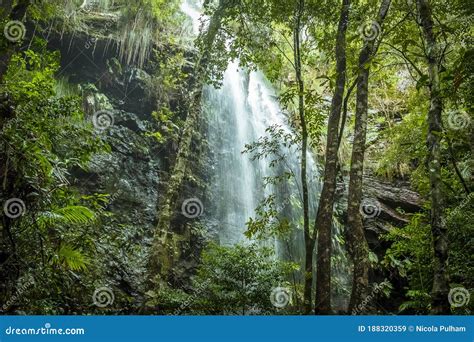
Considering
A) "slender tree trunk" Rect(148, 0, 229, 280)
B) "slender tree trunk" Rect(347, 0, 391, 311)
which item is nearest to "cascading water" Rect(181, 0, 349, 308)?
"slender tree trunk" Rect(148, 0, 229, 280)

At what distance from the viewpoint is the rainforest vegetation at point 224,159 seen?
4.51m

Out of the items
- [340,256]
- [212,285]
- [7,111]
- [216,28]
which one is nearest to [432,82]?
[7,111]

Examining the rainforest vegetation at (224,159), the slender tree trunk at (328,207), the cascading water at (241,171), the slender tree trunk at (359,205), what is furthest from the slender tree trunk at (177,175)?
the slender tree trunk at (359,205)

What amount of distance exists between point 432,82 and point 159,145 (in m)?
9.27

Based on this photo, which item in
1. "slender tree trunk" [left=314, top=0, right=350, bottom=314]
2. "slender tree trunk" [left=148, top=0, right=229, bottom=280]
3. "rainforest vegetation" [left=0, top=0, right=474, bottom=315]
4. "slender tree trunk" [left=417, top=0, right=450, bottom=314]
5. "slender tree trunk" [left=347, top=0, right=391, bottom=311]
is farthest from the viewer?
"slender tree trunk" [left=148, top=0, right=229, bottom=280]

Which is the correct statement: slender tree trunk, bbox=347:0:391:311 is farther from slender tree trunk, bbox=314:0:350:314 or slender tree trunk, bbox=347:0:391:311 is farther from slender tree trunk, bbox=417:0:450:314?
slender tree trunk, bbox=417:0:450:314

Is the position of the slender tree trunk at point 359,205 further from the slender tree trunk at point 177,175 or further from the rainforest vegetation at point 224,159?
the slender tree trunk at point 177,175

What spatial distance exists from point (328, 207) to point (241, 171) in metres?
8.06

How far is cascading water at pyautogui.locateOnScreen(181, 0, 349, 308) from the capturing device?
1264 centimetres

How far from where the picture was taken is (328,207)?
5.78 metres

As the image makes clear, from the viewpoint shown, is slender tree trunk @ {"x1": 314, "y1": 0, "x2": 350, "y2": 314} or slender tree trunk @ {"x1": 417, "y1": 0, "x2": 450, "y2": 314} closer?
slender tree trunk @ {"x1": 417, "y1": 0, "x2": 450, "y2": 314}

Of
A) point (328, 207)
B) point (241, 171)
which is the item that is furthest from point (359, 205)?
point (241, 171)

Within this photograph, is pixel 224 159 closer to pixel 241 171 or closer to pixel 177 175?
pixel 241 171

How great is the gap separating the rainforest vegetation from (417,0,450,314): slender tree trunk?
0.02 m
